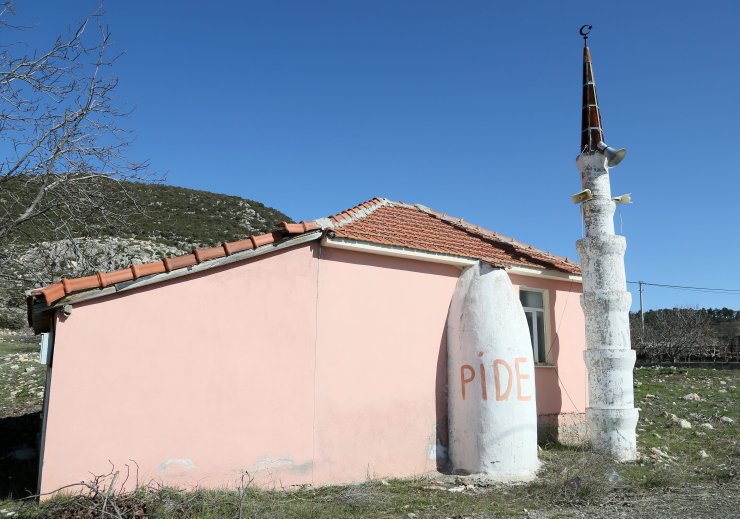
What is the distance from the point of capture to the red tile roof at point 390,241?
7.12 m

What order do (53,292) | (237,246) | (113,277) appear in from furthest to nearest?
1. (237,246)
2. (113,277)
3. (53,292)

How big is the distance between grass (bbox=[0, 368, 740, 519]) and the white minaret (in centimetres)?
60

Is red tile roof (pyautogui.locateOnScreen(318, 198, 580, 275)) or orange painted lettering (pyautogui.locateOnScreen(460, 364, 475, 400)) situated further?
red tile roof (pyautogui.locateOnScreen(318, 198, 580, 275))

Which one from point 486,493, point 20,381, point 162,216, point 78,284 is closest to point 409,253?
point 486,493

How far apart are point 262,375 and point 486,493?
3.59 metres

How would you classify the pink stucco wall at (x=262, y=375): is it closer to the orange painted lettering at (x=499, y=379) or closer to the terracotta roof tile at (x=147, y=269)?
the terracotta roof tile at (x=147, y=269)

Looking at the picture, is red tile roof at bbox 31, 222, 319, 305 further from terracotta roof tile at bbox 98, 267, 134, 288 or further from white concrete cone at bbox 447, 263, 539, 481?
white concrete cone at bbox 447, 263, 539, 481

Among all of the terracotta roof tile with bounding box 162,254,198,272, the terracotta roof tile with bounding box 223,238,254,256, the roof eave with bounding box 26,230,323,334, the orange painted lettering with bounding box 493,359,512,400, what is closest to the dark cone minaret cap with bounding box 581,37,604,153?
the orange painted lettering with bounding box 493,359,512,400

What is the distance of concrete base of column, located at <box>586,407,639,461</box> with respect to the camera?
10148mm

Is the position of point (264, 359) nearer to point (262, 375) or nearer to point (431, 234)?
point (262, 375)

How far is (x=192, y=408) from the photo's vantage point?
24.5 feet

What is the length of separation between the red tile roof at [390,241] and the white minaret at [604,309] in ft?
2.88

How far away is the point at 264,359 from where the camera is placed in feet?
26.6

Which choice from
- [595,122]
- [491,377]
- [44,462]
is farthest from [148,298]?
[595,122]
